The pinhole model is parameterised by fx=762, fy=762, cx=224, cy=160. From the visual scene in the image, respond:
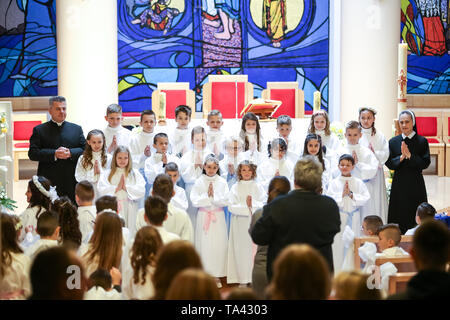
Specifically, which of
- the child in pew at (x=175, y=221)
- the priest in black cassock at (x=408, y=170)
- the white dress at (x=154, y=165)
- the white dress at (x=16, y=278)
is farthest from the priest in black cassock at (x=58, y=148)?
the priest in black cassock at (x=408, y=170)

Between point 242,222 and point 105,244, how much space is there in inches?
105

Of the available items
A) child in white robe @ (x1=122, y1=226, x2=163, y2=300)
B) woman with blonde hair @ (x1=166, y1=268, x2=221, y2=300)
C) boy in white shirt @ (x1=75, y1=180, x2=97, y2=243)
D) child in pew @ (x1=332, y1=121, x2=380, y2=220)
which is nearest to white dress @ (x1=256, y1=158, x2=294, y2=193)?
child in pew @ (x1=332, y1=121, x2=380, y2=220)

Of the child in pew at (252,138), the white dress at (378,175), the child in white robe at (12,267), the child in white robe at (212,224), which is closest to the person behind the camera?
the child in white robe at (12,267)

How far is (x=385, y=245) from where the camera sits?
18.4ft

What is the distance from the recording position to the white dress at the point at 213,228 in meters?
7.51

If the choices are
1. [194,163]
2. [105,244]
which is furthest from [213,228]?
[105,244]

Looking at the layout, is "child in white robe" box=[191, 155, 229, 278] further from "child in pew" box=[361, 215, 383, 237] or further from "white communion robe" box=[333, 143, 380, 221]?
"child in pew" box=[361, 215, 383, 237]

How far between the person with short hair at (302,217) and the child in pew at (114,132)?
395 cm

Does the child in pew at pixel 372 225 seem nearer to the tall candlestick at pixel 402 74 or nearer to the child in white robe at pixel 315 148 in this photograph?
the child in white robe at pixel 315 148

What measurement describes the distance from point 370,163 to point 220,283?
2112mm

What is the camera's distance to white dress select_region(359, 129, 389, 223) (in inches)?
331

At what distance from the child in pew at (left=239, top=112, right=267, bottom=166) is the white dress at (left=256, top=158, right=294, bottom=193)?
17 centimetres

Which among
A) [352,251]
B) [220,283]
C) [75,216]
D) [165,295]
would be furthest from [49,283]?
[220,283]
